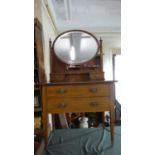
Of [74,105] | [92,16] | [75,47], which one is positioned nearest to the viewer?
[74,105]

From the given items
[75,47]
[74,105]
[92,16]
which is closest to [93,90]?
[74,105]

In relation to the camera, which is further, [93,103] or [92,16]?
[92,16]

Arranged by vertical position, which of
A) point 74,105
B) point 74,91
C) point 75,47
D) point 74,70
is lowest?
point 74,105

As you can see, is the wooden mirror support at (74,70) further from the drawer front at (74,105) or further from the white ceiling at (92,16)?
the white ceiling at (92,16)

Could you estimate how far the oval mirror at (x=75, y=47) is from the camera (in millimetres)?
2178


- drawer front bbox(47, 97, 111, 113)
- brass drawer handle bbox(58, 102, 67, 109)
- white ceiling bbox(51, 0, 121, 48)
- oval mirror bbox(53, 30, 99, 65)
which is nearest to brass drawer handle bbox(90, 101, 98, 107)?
drawer front bbox(47, 97, 111, 113)

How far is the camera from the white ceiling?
290 centimetres

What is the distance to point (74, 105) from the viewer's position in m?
1.71

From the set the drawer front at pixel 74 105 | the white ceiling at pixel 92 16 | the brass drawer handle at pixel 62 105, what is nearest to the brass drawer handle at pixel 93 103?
the drawer front at pixel 74 105

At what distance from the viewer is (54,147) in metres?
1.68

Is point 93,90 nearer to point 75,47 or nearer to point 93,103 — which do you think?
point 93,103

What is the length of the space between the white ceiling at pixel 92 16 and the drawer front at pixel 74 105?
5.43 ft

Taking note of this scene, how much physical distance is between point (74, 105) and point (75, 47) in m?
0.79
